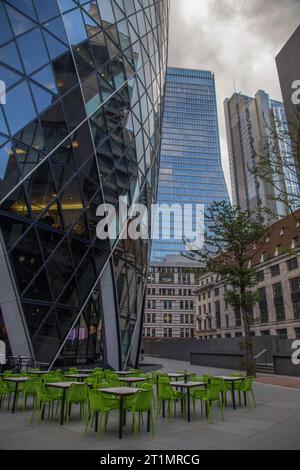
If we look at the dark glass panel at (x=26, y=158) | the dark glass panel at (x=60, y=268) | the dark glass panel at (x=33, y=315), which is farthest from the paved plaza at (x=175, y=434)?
the dark glass panel at (x=26, y=158)

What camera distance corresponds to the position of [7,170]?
14.2 metres

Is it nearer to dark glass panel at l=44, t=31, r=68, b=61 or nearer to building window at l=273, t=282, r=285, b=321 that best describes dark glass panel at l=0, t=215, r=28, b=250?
dark glass panel at l=44, t=31, r=68, b=61

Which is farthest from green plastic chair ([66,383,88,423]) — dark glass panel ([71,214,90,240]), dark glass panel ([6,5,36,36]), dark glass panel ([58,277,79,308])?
dark glass panel ([6,5,36,36])

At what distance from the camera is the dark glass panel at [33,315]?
50.1 ft

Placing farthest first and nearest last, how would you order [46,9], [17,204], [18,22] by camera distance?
1. [46,9]
2. [18,22]
3. [17,204]

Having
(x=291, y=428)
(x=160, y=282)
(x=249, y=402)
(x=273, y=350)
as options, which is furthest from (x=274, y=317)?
(x=291, y=428)

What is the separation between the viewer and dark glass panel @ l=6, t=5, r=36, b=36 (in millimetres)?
15000

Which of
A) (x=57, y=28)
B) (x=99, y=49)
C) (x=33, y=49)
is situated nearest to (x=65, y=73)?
(x=33, y=49)

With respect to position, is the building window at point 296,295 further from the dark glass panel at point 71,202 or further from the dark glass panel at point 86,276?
the dark glass panel at point 71,202

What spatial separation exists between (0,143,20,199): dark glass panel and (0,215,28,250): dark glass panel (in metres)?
1.08

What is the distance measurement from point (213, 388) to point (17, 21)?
16809mm

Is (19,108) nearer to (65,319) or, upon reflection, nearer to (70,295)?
(70,295)

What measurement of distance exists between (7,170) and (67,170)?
134 inches

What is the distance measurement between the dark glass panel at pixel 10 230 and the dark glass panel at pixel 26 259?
29 centimetres
